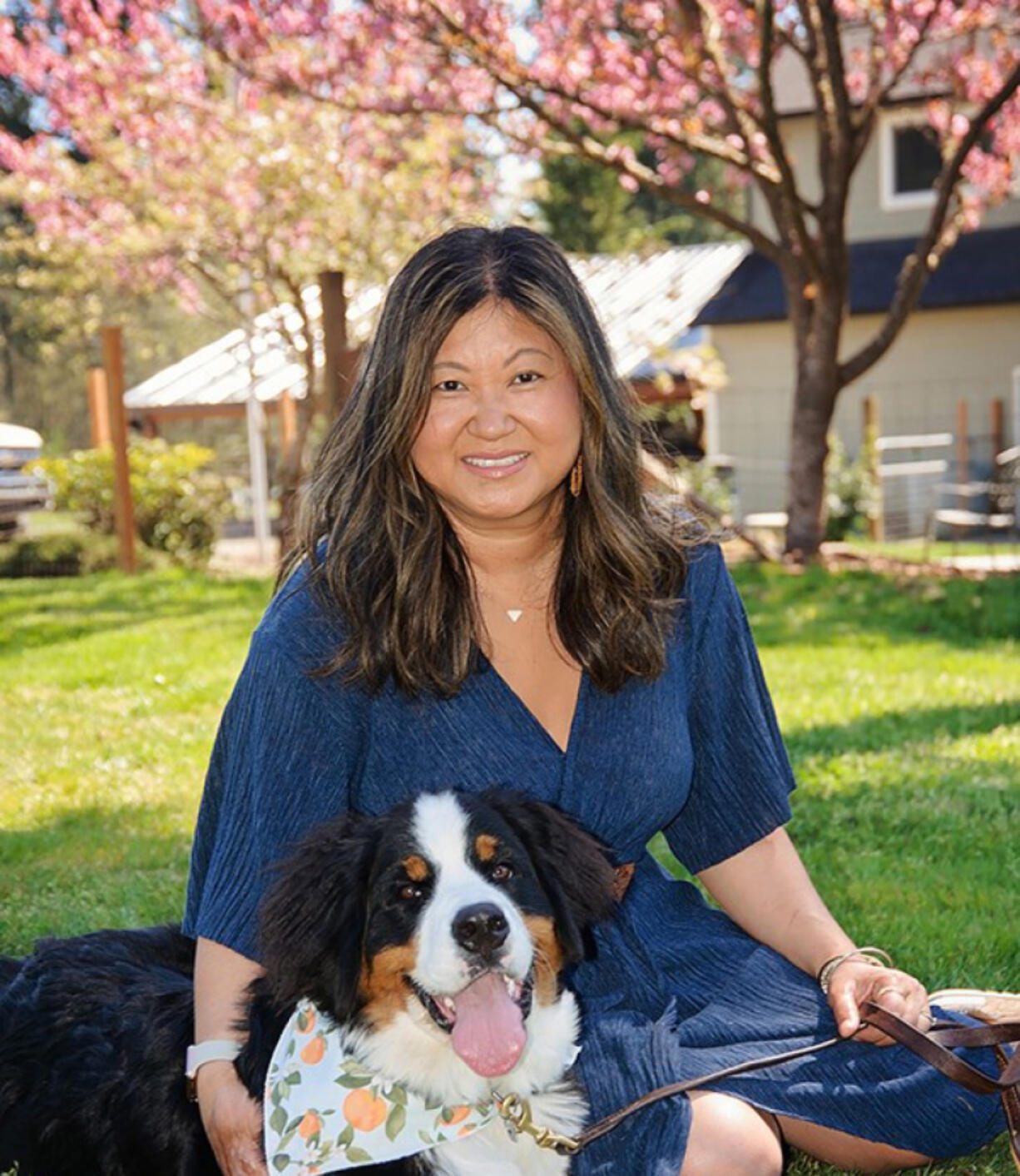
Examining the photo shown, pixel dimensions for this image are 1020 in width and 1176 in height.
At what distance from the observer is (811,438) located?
474 inches

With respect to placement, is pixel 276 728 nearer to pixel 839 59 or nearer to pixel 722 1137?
pixel 722 1137

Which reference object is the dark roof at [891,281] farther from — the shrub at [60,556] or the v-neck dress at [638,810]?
the v-neck dress at [638,810]

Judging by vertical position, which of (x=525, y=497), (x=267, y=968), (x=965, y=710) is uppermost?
(x=525, y=497)

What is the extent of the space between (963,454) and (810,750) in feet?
43.6

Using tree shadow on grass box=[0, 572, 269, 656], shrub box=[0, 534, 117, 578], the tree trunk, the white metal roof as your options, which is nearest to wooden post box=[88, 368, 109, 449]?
the white metal roof

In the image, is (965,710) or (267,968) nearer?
(267,968)

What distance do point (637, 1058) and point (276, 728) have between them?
891 millimetres

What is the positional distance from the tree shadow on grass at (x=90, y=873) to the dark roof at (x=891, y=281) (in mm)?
16040

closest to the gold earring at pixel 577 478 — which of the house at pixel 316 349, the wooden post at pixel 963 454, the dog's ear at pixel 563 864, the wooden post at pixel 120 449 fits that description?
the dog's ear at pixel 563 864

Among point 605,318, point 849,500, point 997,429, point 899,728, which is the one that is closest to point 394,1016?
point 899,728

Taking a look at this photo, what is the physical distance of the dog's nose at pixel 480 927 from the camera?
2.31 metres

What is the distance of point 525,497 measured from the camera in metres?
3.00

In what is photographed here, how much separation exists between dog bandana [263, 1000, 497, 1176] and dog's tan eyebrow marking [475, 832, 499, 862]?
369 millimetres

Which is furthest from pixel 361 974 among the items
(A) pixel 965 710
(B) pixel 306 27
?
(B) pixel 306 27
